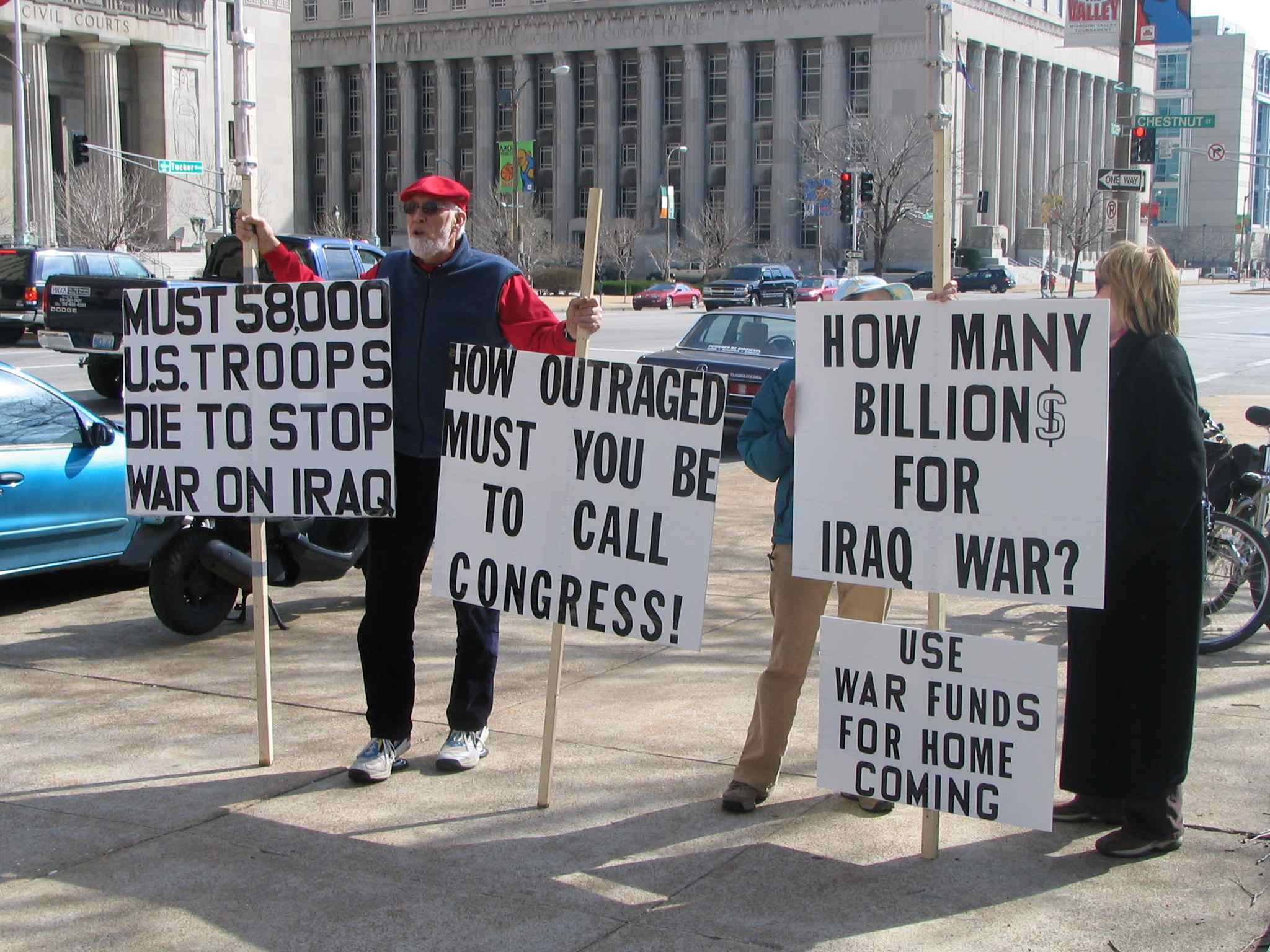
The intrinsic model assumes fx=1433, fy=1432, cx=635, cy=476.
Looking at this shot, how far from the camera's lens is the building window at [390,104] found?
103 metres

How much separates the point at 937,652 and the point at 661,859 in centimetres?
110

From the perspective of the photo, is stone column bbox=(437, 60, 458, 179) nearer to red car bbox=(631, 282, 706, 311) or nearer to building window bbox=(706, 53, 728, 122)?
building window bbox=(706, 53, 728, 122)

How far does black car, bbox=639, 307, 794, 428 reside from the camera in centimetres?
1548

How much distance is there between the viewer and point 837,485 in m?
4.61

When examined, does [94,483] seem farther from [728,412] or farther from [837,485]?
[728,412]

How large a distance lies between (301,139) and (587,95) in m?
22.3

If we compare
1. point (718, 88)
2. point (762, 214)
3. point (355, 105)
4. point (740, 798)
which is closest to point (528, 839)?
point (740, 798)

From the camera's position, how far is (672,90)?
9469 centimetres

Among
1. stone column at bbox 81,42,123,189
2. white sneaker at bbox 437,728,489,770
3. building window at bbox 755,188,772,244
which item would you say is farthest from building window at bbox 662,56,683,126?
white sneaker at bbox 437,728,489,770

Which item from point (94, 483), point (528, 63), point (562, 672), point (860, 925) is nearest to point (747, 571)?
point (562, 672)

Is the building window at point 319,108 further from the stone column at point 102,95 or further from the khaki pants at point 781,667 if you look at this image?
the khaki pants at point 781,667

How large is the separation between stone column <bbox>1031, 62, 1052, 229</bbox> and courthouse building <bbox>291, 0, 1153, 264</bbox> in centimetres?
13

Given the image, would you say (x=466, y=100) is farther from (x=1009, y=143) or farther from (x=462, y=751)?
(x=462, y=751)

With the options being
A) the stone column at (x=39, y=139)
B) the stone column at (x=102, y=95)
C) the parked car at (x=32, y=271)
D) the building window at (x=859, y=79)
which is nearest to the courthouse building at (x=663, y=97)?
the building window at (x=859, y=79)
